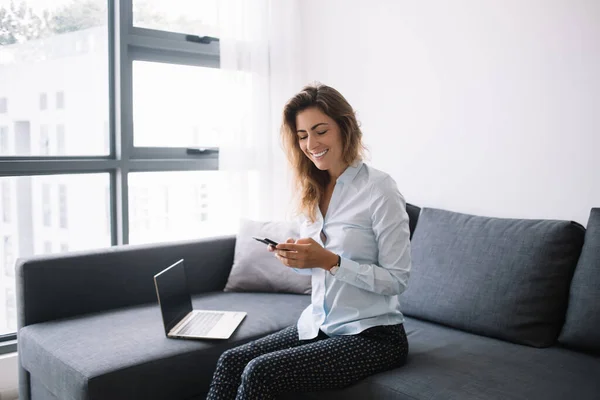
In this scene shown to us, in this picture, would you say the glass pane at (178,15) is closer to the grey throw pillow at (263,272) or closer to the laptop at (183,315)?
the grey throw pillow at (263,272)

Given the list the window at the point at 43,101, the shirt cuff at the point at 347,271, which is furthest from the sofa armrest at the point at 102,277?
the shirt cuff at the point at 347,271

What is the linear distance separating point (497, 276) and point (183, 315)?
1.18 m

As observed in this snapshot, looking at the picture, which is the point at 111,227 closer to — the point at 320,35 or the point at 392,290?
the point at 320,35

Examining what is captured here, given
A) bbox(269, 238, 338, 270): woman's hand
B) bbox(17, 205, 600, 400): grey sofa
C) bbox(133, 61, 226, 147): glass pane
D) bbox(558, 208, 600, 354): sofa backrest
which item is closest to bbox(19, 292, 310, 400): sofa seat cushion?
bbox(17, 205, 600, 400): grey sofa

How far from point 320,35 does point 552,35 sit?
1367 millimetres

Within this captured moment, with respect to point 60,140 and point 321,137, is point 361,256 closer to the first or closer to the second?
point 321,137

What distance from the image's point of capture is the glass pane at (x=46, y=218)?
107 inches

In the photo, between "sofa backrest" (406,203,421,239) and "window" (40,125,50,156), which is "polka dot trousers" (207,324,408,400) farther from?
"window" (40,125,50,156)

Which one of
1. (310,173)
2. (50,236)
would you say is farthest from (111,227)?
(310,173)

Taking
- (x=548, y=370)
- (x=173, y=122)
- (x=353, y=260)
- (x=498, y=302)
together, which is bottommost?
(x=548, y=370)

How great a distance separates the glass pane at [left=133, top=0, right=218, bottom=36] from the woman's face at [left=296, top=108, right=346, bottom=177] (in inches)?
58.1

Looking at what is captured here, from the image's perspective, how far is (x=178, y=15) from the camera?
3223 millimetres

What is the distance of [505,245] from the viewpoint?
2211 mm

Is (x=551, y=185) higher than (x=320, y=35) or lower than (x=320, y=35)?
lower
